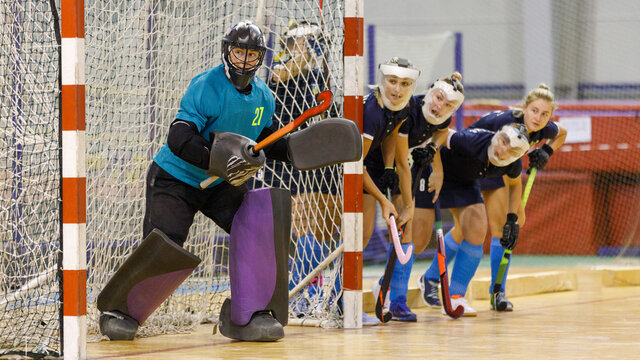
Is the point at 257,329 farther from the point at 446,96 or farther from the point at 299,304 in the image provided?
the point at 446,96

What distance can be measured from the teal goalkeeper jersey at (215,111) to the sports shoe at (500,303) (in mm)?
1961

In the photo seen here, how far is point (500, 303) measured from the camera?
17.1 feet

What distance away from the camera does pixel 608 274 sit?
22.0 feet

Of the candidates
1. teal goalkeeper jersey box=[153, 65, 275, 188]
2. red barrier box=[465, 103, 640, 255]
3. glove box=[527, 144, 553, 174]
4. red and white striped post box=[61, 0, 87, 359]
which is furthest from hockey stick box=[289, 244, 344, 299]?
red barrier box=[465, 103, 640, 255]

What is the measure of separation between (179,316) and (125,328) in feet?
2.04

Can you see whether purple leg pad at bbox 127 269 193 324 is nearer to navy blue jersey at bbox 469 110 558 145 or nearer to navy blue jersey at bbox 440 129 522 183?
navy blue jersey at bbox 440 129 522 183

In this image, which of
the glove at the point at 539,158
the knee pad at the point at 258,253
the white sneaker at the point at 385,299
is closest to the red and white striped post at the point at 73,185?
the knee pad at the point at 258,253

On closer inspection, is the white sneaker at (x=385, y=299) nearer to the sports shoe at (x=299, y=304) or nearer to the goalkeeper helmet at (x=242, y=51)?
the sports shoe at (x=299, y=304)

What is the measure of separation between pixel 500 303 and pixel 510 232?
0.38 meters

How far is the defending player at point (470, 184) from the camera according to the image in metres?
5.02

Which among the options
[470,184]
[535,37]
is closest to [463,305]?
[470,184]

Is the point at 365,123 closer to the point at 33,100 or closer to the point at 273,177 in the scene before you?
the point at 273,177

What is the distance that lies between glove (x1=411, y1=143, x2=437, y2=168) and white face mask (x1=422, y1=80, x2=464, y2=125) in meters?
0.14

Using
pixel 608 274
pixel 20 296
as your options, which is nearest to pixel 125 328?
pixel 20 296
